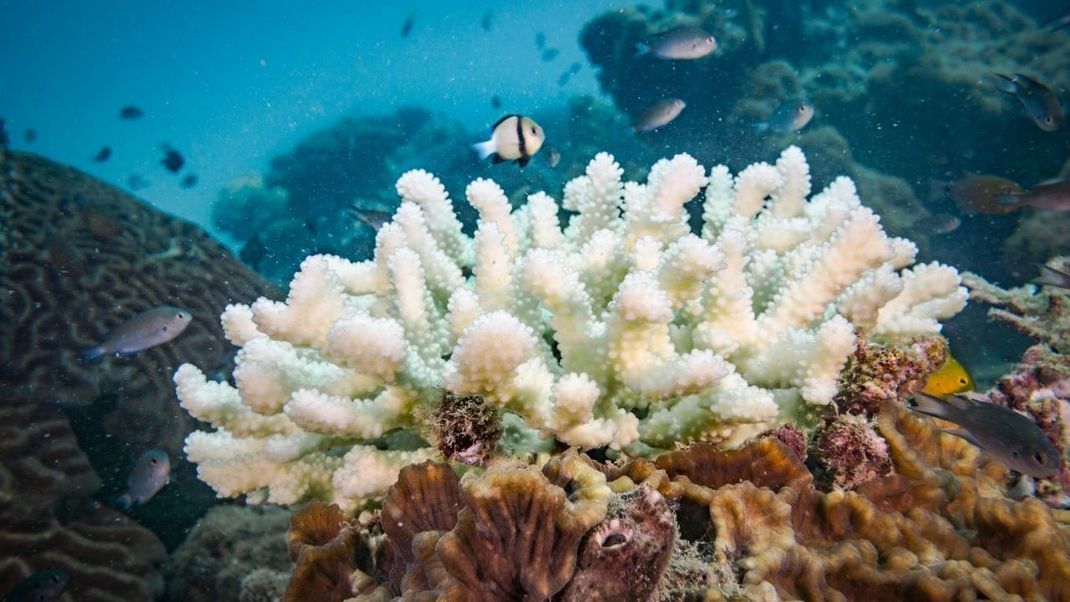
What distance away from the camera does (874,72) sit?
15141 mm

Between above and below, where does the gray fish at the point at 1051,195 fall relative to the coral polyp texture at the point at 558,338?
below

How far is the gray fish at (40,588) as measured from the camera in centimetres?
446

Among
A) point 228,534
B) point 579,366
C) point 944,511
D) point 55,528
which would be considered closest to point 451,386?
point 579,366

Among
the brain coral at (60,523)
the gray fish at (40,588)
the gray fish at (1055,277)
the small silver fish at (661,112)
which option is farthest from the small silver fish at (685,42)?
the gray fish at (40,588)

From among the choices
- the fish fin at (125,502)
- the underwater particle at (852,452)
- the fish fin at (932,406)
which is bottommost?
the fish fin at (125,502)

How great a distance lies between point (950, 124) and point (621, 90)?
869 centimetres

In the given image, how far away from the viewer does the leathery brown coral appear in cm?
128

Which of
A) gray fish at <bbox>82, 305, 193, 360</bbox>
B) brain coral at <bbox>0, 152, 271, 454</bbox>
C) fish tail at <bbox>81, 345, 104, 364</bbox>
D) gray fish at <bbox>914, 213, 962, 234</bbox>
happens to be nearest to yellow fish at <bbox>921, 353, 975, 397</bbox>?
gray fish at <bbox>82, 305, 193, 360</bbox>

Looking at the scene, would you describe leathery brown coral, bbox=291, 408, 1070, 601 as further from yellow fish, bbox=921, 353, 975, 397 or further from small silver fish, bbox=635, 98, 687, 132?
small silver fish, bbox=635, 98, 687, 132

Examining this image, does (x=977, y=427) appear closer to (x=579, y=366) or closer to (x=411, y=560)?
(x=579, y=366)

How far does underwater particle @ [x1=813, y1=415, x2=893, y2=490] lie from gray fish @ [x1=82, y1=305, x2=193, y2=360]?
5.78m

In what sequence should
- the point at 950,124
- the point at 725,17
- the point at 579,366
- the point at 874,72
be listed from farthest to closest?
the point at 725,17
the point at 874,72
the point at 950,124
the point at 579,366

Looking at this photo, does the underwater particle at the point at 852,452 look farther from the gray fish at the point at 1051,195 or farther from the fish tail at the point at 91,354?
the fish tail at the point at 91,354

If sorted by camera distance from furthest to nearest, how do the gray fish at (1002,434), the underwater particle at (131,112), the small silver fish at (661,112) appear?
the underwater particle at (131,112) → the small silver fish at (661,112) → the gray fish at (1002,434)
